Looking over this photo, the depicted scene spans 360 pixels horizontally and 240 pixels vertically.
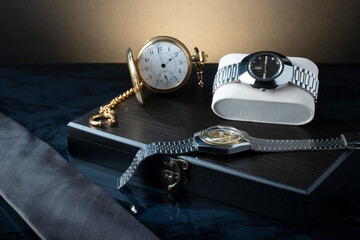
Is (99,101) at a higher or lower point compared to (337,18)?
lower

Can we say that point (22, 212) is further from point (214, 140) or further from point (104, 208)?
point (214, 140)

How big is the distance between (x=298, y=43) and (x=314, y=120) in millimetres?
895

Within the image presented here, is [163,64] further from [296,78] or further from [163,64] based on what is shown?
[296,78]

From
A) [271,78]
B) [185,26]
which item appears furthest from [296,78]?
[185,26]

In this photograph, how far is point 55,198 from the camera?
1.42 metres

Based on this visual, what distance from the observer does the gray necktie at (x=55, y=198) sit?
1316 millimetres

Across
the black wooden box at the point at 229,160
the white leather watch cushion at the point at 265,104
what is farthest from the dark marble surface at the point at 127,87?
the white leather watch cushion at the point at 265,104

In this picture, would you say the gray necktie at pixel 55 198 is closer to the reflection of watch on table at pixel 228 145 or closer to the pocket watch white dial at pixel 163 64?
the reflection of watch on table at pixel 228 145

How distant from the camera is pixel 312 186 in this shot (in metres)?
1.34

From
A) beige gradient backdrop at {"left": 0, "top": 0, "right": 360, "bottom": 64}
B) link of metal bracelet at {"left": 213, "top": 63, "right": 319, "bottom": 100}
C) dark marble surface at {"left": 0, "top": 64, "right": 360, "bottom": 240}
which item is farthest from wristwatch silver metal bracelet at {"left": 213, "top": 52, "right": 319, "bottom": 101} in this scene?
beige gradient backdrop at {"left": 0, "top": 0, "right": 360, "bottom": 64}

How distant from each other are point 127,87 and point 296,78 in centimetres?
66

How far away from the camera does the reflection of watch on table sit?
57.4 inches

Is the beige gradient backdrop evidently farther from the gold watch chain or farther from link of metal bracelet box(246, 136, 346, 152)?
link of metal bracelet box(246, 136, 346, 152)

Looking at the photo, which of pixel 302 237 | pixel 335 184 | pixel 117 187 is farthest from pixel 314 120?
pixel 117 187
